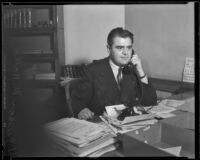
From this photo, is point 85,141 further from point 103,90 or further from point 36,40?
point 36,40

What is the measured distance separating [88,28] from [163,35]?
1.52ft

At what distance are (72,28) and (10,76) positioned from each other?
18.7 inches

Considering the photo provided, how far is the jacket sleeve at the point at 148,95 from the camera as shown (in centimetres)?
145

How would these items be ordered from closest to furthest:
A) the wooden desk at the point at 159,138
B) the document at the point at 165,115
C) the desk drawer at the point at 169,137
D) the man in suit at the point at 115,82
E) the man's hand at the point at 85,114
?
the wooden desk at the point at 159,138 < the desk drawer at the point at 169,137 < the document at the point at 165,115 < the man's hand at the point at 85,114 < the man in suit at the point at 115,82

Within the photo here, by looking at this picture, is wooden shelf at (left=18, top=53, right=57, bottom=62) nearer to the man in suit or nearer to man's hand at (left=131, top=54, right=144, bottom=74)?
the man in suit

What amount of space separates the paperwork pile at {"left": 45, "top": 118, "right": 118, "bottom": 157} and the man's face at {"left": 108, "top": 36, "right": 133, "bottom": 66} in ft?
1.67

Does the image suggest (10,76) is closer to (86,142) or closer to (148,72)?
(86,142)

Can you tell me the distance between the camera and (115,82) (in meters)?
1.47

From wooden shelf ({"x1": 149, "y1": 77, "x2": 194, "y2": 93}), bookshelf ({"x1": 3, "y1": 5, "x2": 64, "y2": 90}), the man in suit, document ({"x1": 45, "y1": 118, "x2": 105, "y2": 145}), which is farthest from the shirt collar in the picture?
document ({"x1": 45, "y1": 118, "x2": 105, "y2": 145})

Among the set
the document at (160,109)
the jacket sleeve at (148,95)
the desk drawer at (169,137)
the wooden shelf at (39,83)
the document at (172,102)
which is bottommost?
the desk drawer at (169,137)

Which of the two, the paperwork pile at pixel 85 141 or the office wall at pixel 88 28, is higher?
the office wall at pixel 88 28

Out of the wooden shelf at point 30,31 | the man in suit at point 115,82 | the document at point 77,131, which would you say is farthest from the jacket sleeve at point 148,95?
the wooden shelf at point 30,31

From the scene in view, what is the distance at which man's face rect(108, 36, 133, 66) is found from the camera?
144cm

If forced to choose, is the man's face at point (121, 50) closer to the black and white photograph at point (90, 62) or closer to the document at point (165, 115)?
the black and white photograph at point (90, 62)
